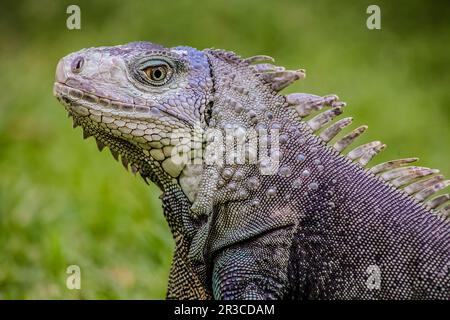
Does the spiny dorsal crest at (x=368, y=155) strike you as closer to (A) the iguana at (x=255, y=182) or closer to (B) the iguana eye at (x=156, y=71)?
(A) the iguana at (x=255, y=182)

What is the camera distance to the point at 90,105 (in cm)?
447

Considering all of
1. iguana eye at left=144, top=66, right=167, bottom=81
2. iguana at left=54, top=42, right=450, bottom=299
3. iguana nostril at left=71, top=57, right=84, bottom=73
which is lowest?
iguana at left=54, top=42, right=450, bottom=299

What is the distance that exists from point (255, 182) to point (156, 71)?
800 millimetres

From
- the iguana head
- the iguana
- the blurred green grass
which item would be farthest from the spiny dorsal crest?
the blurred green grass

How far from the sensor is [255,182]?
4.31 meters

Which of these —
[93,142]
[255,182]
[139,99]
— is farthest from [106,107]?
[93,142]

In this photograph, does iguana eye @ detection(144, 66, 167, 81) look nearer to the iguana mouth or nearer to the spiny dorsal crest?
the iguana mouth

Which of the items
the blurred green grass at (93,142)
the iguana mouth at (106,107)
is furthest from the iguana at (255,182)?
the blurred green grass at (93,142)

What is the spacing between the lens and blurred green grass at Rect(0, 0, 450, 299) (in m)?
6.67

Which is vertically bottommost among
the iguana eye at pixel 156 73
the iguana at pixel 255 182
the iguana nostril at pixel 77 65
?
the iguana at pixel 255 182

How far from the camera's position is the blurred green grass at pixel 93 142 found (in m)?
6.67

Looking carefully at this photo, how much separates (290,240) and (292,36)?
8201mm

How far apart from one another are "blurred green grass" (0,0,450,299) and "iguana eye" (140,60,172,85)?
1.87m

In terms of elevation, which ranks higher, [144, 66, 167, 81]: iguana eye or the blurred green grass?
the blurred green grass
